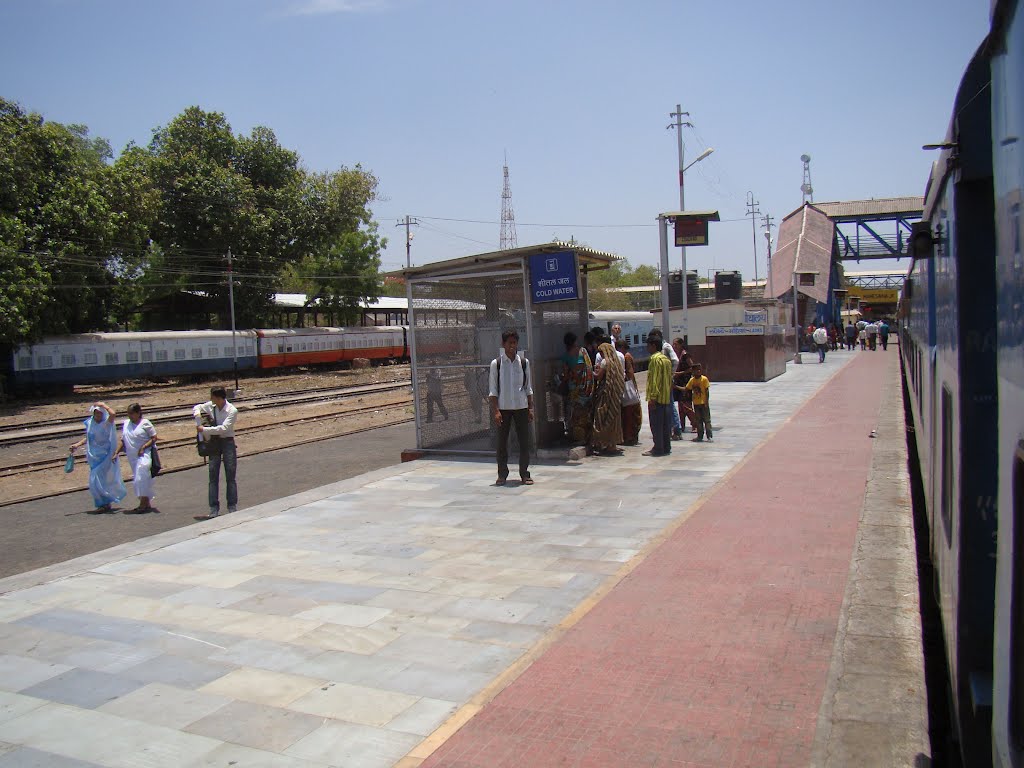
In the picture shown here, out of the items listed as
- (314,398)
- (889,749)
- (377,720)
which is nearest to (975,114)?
(889,749)

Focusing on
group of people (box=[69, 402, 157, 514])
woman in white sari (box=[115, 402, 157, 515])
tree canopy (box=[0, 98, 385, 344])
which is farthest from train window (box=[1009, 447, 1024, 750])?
tree canopy (box=[0, 98, 385, 344])

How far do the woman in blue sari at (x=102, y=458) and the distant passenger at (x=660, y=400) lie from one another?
24.6ft

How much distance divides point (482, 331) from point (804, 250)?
1860 inches

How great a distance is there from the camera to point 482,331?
1195 cm

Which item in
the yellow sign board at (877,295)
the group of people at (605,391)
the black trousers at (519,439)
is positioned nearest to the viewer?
the black trousers at (519,439)

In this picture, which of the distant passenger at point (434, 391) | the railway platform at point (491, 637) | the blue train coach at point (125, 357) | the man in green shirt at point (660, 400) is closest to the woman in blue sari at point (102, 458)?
the railway platform at point (491, 637)

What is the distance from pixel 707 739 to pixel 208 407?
26.0 ft

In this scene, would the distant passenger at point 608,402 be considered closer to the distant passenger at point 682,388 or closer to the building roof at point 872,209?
the distant passenger at point 682,388

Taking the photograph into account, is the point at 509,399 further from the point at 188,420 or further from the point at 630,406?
the point at 188,420

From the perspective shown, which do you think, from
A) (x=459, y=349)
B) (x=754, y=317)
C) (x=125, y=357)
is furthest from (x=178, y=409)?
(x=754, y=317)

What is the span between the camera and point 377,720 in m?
4.18

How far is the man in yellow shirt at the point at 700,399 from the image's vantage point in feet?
41.6

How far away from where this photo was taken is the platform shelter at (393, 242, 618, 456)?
445 inches

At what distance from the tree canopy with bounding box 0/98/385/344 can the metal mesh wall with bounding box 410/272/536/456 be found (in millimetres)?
20585
